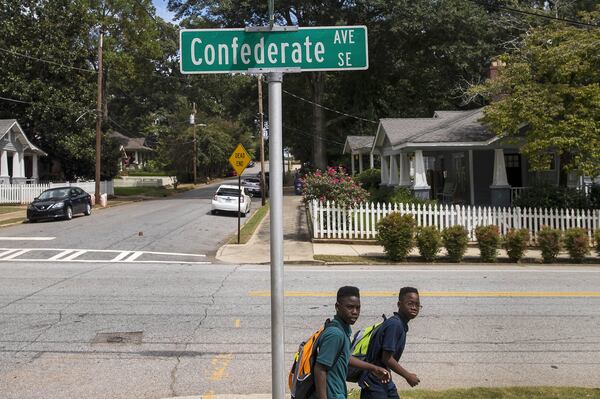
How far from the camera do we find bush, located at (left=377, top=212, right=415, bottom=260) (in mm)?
15023

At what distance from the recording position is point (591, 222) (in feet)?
57.8

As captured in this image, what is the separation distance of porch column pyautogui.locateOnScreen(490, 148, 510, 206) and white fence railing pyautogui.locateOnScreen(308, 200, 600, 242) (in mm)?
2084

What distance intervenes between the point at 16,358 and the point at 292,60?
16.2 ft

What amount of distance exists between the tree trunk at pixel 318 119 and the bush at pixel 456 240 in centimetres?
3141

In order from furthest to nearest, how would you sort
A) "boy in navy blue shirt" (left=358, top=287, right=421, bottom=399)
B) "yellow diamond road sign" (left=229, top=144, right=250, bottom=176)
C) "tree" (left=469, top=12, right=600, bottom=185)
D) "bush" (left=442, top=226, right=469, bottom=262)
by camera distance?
1. "yellow diamond road sign" (left=229, top=144, right=250, bottom=176)
2. "tree" (left=469, top=12, right=600, bottom=185)
3. "bush" (left=442, top=226, right=469, bottom=262)
4. "boy in navy blue shirt" (left=358, top=287, right=421, bottom=399)

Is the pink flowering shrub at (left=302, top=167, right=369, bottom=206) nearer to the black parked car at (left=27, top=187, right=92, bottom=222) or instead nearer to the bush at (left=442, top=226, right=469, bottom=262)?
the bush at (left=442, top=226, right=469, bottom=262)

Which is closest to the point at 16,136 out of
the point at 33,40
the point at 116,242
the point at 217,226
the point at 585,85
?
the point at 33,40

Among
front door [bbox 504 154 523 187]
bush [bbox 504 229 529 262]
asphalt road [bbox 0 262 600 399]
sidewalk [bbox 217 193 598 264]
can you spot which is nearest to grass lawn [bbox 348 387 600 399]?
asphalt road [bbox 0 262 600 399]

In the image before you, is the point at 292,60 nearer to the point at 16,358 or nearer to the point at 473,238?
the point at 16,358

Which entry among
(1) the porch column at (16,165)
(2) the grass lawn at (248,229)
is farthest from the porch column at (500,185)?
(1) the porch column at (16,165)

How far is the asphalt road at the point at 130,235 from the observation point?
16.2m

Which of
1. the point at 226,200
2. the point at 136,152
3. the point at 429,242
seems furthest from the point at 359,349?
the point at 136,152

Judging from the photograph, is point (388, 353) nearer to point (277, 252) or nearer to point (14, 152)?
point (277, 252)

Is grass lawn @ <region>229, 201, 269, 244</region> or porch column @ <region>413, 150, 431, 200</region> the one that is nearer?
grass lawn @ <region>229, 201, 269, 244</region>
